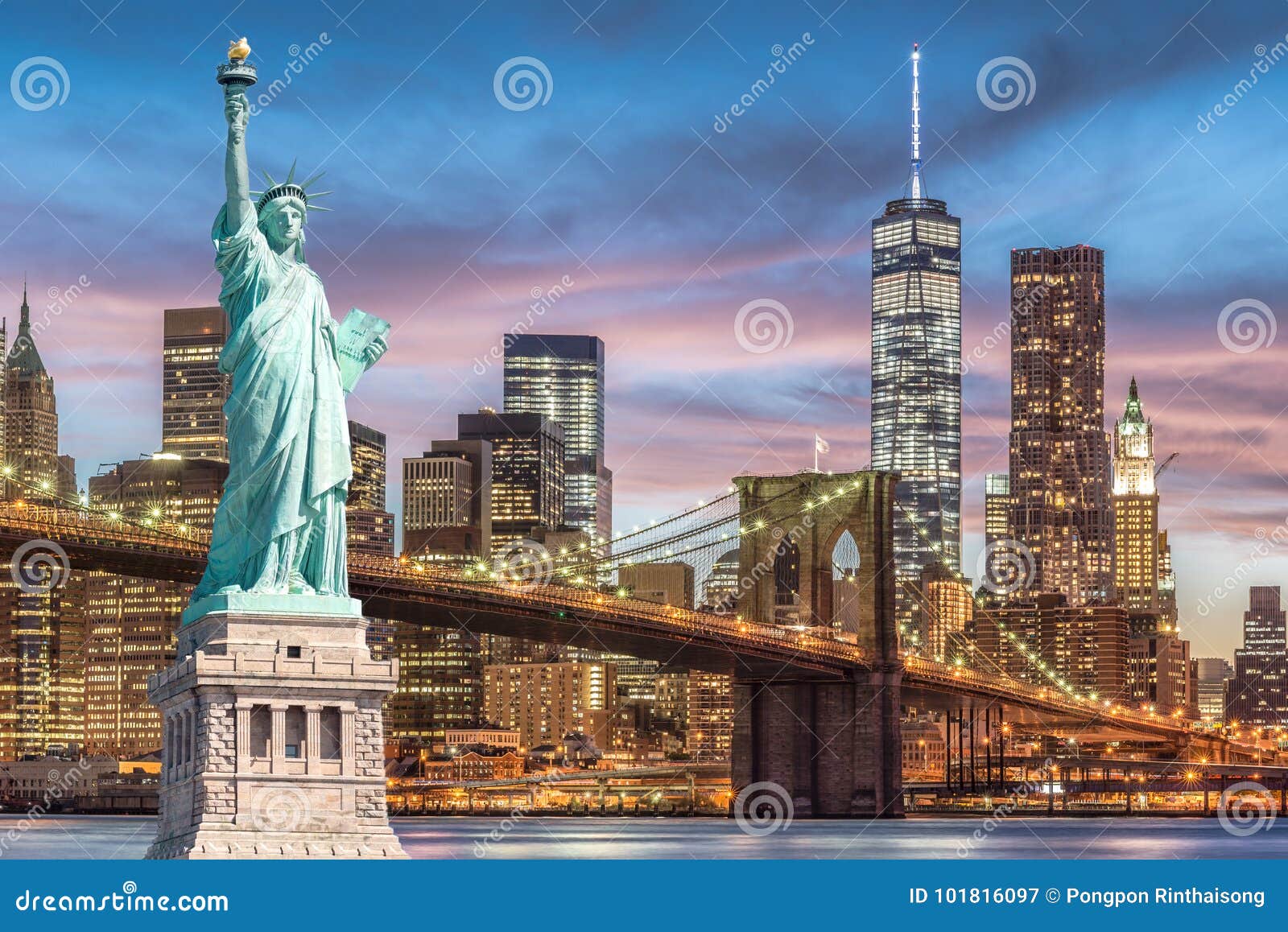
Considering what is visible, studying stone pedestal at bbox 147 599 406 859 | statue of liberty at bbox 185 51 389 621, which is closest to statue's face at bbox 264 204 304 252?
statue of liberty at bbox 185 51 389 621

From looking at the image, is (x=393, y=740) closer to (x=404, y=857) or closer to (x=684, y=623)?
(x=684, y=623)

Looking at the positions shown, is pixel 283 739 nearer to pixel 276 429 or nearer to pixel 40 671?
pixel 276 429

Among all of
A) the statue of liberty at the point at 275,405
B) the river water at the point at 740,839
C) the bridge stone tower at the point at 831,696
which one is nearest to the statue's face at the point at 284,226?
the statue of liberty at the point at 275,405

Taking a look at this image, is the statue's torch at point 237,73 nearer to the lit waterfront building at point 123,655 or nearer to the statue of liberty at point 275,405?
the statue of liberty at point 275,405

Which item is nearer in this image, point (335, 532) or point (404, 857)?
point (404, 857)

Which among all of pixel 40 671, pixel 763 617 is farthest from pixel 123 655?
pixel 763 617

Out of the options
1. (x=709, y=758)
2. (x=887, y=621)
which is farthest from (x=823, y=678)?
(x=709, y=758)

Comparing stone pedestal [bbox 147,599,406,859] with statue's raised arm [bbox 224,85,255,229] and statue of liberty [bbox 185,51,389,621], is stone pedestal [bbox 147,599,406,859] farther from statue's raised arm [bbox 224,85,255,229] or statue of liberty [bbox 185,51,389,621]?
statue's raised arm [bbox 224,85,255,229]
